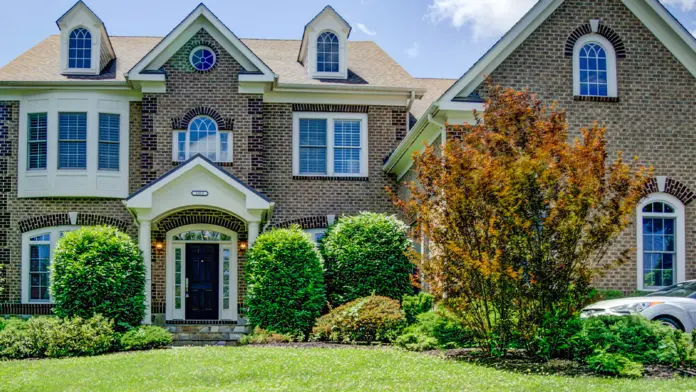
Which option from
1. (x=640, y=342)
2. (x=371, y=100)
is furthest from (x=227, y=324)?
(x=640, y=342)

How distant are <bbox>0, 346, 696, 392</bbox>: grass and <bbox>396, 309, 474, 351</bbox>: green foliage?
0.80 meters

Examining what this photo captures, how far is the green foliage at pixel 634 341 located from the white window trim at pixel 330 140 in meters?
10.3

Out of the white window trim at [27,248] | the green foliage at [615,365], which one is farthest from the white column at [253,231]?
the green foliage at [615,365]

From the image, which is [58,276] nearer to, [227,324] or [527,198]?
[227,324]

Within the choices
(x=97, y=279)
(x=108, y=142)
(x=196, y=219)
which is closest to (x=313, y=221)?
(x=196, y=219)

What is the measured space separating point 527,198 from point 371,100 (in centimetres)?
984

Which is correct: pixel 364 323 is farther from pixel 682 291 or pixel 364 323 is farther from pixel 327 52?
pixel 327 52

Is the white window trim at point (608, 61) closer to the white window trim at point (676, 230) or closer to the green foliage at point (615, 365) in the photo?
the white window trim at point (676, 230)

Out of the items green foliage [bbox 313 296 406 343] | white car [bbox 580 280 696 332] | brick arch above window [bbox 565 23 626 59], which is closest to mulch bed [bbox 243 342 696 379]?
white car [bbox 580 280 696 332]

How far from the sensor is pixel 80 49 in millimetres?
20578

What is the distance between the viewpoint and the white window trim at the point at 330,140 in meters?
20.6

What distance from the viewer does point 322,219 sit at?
20438 millimetres

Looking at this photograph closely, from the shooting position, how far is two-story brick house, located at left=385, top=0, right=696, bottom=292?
16750mm

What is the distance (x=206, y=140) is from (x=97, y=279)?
18.0 ft
